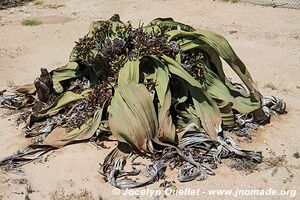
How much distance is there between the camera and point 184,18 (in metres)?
9.30

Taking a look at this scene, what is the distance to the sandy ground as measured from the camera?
13.8 ft

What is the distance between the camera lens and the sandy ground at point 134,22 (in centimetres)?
420

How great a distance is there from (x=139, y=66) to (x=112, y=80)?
0.28 metres

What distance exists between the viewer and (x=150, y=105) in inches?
181

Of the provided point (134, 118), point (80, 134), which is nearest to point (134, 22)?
point (80, 134)

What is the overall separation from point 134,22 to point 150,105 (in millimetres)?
4774

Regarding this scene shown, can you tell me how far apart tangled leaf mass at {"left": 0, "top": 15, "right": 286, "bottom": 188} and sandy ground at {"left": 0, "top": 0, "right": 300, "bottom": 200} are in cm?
14

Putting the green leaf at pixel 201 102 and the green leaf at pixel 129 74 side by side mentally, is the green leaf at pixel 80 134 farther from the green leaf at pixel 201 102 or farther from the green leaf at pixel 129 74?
the green leaf at pixel 201 102

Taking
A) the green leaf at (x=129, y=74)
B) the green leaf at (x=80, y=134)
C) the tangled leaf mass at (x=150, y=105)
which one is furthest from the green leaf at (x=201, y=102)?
the green leaf at (x=80, y=134)

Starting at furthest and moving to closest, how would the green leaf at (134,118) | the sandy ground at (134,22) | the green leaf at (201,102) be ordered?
the green leaf at (201,102) → the green leaf at (134,118) → the sandy ground at (134,22)

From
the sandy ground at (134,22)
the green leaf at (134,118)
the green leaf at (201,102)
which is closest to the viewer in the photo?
the sandy ground at (134,22)

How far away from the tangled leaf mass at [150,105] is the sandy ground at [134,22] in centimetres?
14

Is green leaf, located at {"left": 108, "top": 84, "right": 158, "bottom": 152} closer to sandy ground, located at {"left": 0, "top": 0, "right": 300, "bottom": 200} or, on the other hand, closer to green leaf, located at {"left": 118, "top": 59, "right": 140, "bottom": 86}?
green leaf, located at {"left": 118, "top": 59, "right": 140, "bottom": 86}

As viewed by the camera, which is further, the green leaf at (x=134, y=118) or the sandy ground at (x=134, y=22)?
the green leaf at (x=134, y=118)
